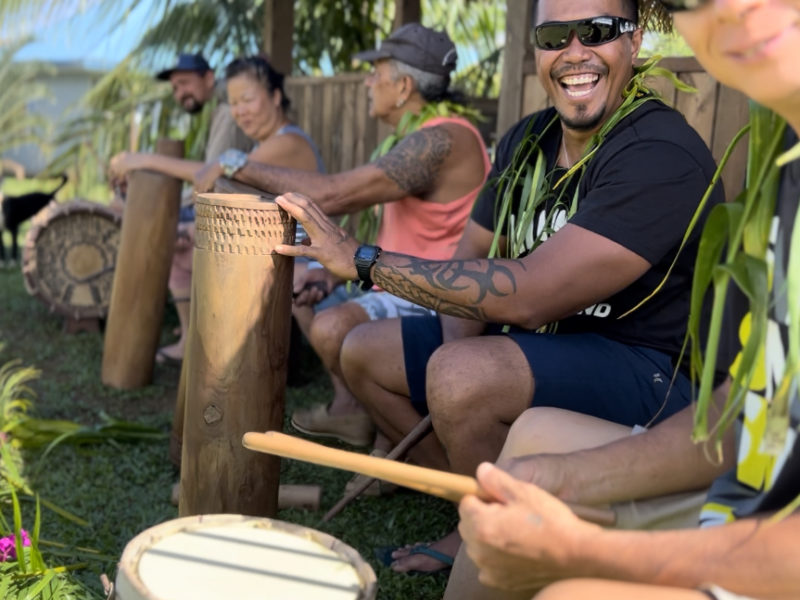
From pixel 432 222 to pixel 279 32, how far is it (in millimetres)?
3173

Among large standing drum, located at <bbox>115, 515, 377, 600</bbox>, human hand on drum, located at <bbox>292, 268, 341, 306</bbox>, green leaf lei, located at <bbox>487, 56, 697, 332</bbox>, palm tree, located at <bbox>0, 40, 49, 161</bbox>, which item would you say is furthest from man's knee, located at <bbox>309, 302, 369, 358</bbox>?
palm tree, located at <bbox>0, 40, 49, 161</bbox>

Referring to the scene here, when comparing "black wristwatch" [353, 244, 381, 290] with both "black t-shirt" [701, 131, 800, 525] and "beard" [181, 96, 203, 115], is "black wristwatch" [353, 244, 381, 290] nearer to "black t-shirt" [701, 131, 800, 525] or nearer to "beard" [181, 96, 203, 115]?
"black t-shirt" [701, 131, 800, 525]

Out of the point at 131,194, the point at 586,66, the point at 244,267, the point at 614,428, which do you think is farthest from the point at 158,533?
the point at 131,194

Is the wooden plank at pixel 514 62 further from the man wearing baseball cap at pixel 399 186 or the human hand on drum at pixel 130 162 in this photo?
the human hand on drum at pixel 130 162

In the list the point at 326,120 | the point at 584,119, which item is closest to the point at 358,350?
the point at 584,119

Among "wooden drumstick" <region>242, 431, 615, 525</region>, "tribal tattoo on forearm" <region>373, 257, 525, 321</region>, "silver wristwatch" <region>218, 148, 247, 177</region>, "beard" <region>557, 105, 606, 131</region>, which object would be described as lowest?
"wooden drumstick" <region>242, 431, 615, 525</region>

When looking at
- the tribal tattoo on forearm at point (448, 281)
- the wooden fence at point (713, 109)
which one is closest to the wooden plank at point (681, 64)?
the wooden fence at point (713, 109)

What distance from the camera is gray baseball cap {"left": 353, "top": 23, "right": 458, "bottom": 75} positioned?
13.1 ft

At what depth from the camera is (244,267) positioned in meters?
2.09

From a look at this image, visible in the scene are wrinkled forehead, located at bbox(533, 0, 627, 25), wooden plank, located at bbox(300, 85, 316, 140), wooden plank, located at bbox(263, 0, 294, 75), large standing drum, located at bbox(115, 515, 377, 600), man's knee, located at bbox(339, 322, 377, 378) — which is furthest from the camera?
wooden plank, located at bbox(263, 0, 294, 75)

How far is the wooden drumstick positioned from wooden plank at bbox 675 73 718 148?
80.3 inches

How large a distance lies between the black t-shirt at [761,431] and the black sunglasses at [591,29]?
108 cm

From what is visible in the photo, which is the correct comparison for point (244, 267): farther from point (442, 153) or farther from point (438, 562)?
point (442, 153)

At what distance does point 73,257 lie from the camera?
226 inches
